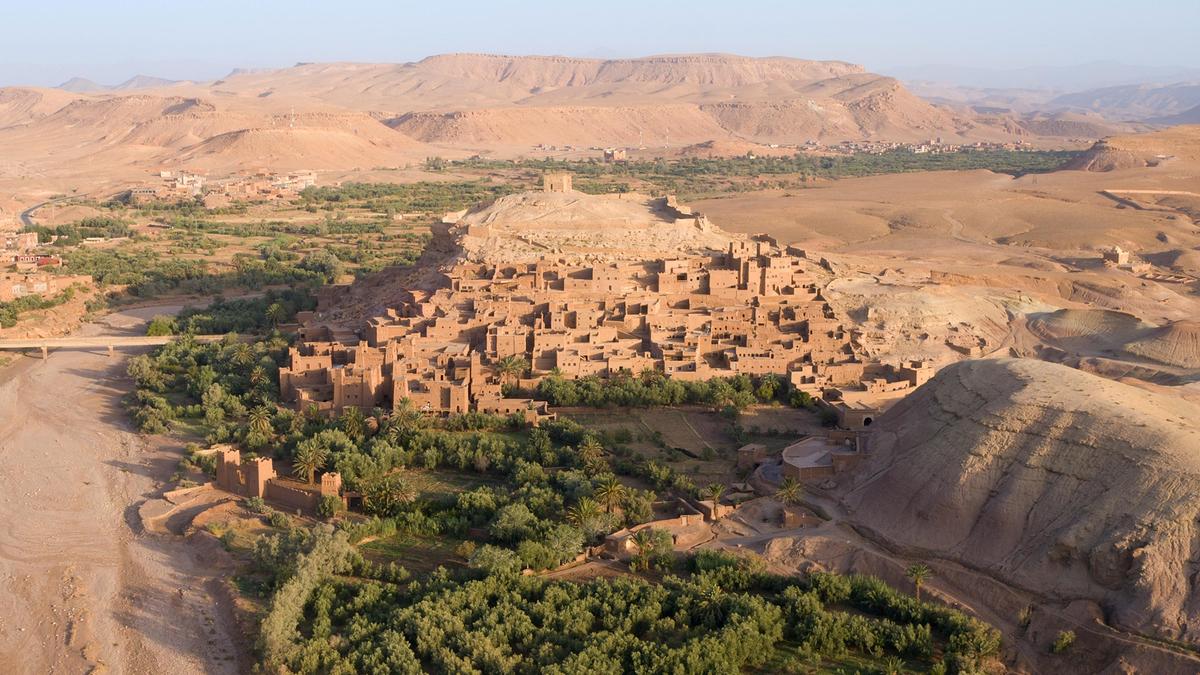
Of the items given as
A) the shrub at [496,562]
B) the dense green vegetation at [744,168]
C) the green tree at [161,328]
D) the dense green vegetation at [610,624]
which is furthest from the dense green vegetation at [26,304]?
the dense green vegetation at [744,168]

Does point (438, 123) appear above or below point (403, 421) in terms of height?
above

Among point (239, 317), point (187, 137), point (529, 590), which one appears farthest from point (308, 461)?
point (187, 137)

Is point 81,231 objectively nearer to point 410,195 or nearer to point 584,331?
point 410,195

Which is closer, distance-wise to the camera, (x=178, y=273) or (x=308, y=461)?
(x=308, y=461)

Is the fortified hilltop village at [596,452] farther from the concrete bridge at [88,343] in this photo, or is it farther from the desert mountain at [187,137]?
the desert mountain at [187,137]

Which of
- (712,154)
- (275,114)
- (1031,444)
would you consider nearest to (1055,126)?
(712,154)

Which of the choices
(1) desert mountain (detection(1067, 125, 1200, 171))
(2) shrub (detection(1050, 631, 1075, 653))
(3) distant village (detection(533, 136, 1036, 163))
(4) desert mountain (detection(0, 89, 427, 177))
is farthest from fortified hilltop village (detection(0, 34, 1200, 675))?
(3) distant village (detection(533, 136, 1036, 163))

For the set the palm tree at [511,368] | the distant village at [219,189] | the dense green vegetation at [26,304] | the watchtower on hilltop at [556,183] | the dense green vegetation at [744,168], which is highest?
the watchtower on hilltop at [556,183]

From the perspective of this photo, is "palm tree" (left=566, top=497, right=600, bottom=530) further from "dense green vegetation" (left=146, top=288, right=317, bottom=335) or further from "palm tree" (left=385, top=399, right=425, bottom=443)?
"dense green vegetation" (left=146, top=288, right=317, bottom=335)
